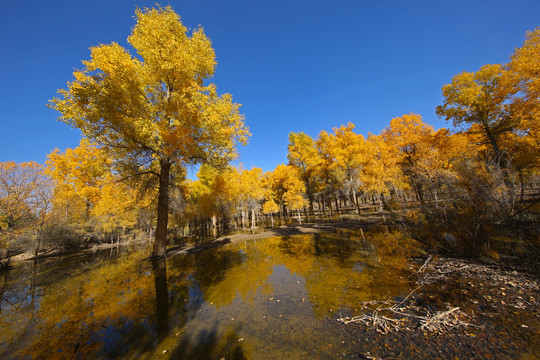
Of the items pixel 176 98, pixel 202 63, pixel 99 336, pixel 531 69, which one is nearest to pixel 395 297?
pixel 99 336

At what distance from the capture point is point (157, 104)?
37.7 ft

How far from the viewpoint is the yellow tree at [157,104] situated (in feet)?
32.0

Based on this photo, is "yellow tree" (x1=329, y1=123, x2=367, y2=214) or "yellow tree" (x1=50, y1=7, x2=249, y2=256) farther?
"yellow tree" (x1=329, y1=123, x2=367, y2=214)

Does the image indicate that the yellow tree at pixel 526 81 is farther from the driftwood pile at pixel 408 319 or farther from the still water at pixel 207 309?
the driftwood pile at pixel 408 319

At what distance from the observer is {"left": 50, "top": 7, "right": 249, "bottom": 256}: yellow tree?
384 inches

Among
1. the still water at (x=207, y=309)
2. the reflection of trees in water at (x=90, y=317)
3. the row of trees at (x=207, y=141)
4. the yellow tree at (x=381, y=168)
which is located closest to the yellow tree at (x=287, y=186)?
the row of trees at (x=207, y=141)

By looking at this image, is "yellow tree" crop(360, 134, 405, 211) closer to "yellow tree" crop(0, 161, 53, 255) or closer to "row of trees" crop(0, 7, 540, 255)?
"row of trees" crop(0, 7, 540, 255)

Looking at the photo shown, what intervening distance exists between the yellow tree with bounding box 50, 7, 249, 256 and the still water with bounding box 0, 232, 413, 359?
5.57 meters

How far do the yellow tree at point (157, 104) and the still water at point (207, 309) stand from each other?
18.3ft

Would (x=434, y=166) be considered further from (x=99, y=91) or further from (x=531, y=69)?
(x=99, y=91)

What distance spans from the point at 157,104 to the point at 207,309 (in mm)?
11615

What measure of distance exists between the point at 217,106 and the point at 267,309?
430 inches

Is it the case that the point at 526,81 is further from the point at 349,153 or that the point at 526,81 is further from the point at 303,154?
the point at 303,154

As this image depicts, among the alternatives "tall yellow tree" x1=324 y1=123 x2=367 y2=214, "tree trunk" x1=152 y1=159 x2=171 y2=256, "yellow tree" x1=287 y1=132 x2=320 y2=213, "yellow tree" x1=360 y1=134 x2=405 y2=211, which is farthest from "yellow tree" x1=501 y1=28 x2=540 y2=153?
"tree trunk" x1=152 y1=159 x2=171 y2=256
